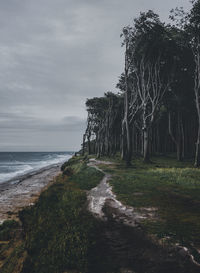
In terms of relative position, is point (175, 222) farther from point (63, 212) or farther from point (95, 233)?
point (63, 212)

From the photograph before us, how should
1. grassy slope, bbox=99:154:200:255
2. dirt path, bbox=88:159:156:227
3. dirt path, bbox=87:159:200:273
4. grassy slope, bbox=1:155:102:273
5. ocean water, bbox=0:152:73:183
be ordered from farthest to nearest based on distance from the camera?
ocean water, bbox=0:152:73:183, dirt path, bbox=88:159:156:227, grassy slope, bbox=99:154:200:255, grassy slope, bbox=1:155:102:273, dirt path, bbox=87:159:200:273

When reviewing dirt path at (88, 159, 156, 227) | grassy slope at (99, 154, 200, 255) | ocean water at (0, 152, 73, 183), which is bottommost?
ocean water at (0, 152, 73, 183)

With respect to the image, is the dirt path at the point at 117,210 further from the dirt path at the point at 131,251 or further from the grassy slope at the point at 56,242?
the grassy slope at the point at 56,242

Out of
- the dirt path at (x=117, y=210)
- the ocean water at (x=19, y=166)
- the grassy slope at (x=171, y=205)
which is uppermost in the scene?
the grassy slope at (x=171, y=205)

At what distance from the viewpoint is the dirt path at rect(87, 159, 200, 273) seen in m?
3.54

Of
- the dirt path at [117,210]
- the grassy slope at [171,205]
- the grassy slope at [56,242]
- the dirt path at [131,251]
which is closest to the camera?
the dirt path at [131,251]

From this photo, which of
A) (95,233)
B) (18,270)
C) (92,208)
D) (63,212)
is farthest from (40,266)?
(92,208)

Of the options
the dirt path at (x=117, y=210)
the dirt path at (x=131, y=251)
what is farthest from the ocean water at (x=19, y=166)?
the dirt path at (x=131, y=251)

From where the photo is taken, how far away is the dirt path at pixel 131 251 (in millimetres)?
3541

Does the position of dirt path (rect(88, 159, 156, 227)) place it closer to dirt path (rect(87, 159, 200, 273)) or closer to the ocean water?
dirt path (rect(87, 159, 200, 273))

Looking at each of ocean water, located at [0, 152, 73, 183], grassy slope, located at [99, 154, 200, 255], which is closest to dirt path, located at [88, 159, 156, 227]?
grassy slope, located at [99, 154, 200, 255]

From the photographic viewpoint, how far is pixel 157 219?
5.93 m

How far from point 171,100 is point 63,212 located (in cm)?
2894

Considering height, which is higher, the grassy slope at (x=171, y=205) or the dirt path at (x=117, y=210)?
the grassy slope at (x=171, y=205)
